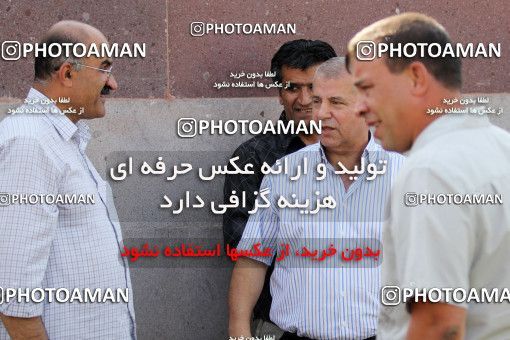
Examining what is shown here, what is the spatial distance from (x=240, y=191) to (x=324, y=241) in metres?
0.47

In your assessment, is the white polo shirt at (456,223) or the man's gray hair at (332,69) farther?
the man's gray hair at (332,69)

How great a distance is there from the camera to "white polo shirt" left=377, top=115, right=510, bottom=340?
2.25m

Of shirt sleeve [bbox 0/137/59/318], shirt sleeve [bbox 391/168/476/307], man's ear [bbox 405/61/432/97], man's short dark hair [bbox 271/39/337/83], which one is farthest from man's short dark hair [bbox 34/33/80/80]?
shirt sleeve [bbox 391/168/476/307]

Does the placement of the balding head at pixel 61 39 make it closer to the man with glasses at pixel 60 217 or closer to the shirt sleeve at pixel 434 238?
the man with glasses at pixel 60 217

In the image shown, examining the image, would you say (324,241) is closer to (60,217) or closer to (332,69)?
(332,69)

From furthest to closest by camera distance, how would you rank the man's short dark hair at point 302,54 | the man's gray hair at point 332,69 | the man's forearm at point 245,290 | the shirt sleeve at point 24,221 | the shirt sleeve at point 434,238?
1. the man's short dark hair at point 302,54
2. the man's forearm at point 245,290
3. the man's gray hair at point 332,69
4. the shirt sleeve at point 24,221
5. the shirt sleeve at point 434,238

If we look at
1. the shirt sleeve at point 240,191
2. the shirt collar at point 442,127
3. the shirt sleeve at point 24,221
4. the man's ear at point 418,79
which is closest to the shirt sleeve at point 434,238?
the shirt collar at point 442,127

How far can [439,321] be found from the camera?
2264 millimetres

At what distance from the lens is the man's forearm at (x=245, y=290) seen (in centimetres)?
388

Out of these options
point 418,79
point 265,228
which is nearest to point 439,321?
point 418,79

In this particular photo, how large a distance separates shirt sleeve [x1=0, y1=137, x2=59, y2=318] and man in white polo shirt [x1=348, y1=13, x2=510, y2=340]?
1.10 meters

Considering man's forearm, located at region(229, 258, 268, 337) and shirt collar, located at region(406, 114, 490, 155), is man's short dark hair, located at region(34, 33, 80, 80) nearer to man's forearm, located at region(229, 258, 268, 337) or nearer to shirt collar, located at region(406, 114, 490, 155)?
man's forearm, located at region(229, 258, 268, 337)

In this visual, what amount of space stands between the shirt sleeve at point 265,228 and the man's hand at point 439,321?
5.00ft

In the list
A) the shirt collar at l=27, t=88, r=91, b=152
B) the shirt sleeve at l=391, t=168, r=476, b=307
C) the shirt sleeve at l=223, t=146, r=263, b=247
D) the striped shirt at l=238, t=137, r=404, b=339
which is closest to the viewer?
the shirt sleeve at l=391, t=168, r=476, b=307
